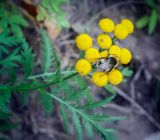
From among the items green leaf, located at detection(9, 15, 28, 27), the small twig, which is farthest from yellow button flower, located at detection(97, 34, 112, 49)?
the small twig

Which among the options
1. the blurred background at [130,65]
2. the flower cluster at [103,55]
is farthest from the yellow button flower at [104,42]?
the blurred background at [130,65]

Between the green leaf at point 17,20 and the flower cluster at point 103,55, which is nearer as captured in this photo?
the flower cluster at point 103,55

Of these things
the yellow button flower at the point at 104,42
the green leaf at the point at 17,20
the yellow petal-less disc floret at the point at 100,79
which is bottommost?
the yellow petal-less disc floret at the point at 100,79

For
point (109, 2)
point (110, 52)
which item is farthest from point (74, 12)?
point (110, 52)

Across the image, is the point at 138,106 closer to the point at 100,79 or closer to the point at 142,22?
the point at 142,22

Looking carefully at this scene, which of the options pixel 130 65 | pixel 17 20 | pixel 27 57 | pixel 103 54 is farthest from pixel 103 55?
pixel 130 65

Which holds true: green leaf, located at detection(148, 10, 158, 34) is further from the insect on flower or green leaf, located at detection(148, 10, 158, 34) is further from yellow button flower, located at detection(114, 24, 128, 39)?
the insect on flower

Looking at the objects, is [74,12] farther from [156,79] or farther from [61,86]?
[61,86]

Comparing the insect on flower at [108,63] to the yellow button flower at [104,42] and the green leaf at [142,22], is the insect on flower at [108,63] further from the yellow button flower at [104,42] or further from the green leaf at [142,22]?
the green leaf at [142,22]

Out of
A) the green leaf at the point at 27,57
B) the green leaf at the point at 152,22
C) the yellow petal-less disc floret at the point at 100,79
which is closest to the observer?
the yellow petal-less disc floret at the point at 100,79
